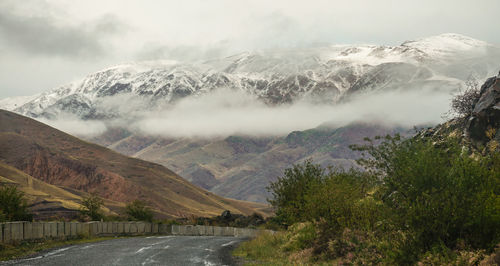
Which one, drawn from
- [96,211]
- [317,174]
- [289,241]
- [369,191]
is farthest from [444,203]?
[96,211]

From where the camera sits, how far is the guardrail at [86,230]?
31.9m

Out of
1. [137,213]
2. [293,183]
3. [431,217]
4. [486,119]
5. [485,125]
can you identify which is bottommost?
[137,213]

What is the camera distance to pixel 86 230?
153 feet

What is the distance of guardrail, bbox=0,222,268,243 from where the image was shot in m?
31.9

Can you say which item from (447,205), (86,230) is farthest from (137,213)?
(447,205)

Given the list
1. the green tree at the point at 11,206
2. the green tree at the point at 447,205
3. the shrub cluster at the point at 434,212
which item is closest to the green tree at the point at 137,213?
the green tree at the point at 11,206

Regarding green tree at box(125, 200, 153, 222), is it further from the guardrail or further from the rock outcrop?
the rock outcrop

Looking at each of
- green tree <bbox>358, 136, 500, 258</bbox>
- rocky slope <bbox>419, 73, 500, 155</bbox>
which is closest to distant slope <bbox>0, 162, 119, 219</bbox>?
rocky slope <bbox>419, 73, 500, 155</bbox>

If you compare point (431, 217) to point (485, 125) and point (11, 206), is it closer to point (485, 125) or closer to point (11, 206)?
point (485, 125)

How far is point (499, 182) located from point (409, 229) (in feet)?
11.1

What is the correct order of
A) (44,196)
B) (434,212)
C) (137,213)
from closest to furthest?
(434,212) < (137,213) < (44,196)

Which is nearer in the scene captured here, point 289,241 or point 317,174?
point 289,241

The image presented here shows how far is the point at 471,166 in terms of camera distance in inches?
651

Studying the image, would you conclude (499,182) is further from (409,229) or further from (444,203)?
(409,229)
